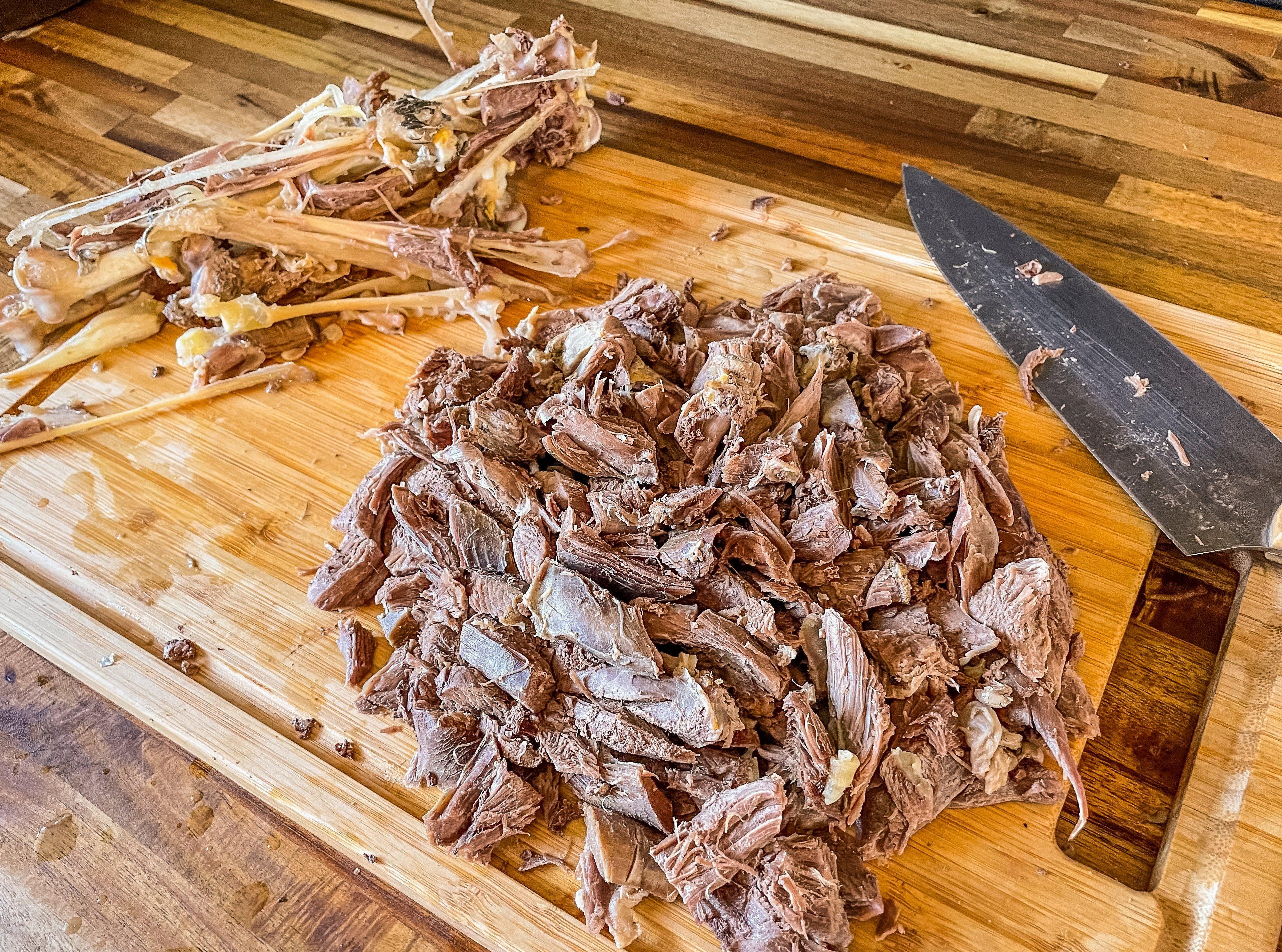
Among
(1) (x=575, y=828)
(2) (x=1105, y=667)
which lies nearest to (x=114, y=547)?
(1) (x=575, y=828)

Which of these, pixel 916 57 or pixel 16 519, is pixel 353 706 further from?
pixel 916 57

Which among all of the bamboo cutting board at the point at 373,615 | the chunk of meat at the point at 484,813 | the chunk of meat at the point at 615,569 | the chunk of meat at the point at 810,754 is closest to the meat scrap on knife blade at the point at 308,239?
the bamboo cutting board at the point at 373,615

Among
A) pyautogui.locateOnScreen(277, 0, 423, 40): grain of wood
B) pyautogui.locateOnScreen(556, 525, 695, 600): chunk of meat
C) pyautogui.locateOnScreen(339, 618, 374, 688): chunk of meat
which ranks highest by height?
pyautogui.locateOnScreen(277, 0, 423, 40): grain of wood

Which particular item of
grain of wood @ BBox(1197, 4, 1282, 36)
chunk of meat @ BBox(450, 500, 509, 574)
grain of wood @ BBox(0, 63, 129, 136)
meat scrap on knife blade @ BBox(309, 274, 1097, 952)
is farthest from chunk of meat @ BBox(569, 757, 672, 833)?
grain of wood @ BBox(1197, 4, 1282, 36)

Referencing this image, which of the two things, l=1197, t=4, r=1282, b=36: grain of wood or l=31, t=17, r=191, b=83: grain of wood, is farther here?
l=31, t=17, r=191, b=83: grain of wood

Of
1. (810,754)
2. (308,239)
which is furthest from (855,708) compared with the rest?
(308,239)

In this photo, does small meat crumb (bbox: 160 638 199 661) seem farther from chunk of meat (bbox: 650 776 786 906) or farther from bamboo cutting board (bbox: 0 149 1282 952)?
chunk of meat (bbox: 650 776 786 906)
